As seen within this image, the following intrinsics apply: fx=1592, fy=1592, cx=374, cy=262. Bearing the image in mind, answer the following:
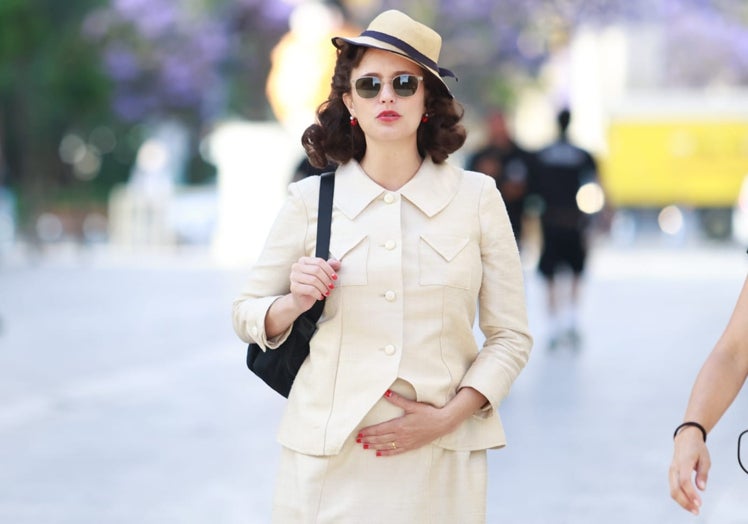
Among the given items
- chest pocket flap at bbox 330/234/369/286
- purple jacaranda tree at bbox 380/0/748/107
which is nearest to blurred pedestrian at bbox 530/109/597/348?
chest pocket flap at bbox 330/234/369/286

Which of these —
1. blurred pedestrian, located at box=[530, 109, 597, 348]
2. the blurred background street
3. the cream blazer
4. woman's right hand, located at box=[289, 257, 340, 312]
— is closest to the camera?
woman's right hand, located at box=[289, 257, 340, 312]

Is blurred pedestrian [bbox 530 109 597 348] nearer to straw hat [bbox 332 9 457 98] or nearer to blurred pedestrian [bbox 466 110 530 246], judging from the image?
blurred pedestrian [bbox 466 110 530 246]

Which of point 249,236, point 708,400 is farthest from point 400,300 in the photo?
point 249,236

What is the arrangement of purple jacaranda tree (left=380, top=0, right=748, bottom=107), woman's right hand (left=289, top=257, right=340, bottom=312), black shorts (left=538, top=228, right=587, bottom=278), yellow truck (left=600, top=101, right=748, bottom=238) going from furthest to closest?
yellow truck (left=600, top=101, right=748, bottom=238), purple jacaranda tree (left=380, top=0, right=748, bottom=107), black shorts (left=538, top=228, right=587, bottom=278), woman's right hand (left=289, top=257, right=340, bottom=312)

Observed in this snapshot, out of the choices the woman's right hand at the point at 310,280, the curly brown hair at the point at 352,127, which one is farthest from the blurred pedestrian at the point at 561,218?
the woman's right hand at the point at 310,280

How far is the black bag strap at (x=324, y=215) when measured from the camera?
3.38 metres

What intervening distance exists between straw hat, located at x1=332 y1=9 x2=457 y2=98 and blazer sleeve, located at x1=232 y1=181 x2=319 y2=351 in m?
0.34

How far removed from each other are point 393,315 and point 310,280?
21 centimetres

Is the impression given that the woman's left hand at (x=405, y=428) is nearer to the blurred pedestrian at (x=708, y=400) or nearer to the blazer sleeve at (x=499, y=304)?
the blazer sleeve at (x=499, y=304)

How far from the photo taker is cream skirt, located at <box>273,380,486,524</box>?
11.0 ft

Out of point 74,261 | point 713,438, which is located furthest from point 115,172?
point 713,438

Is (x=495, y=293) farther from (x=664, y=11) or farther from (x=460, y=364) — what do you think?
(x=664, y=11)

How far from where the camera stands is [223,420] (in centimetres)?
945

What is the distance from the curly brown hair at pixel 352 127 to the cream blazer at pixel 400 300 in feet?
0.25
